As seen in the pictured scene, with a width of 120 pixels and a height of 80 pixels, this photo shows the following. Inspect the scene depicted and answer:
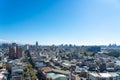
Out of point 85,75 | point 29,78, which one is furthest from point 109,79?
point 29,78

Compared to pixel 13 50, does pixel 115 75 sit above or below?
below

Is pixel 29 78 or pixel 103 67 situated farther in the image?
pixel 103 67

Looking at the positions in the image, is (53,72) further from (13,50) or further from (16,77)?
(13,50)

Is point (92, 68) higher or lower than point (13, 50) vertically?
lower

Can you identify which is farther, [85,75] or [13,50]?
[13,50]

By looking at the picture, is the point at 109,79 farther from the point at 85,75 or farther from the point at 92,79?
the point at 85,75

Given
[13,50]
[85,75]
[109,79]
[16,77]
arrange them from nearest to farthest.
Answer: [16,77], [109,79], [85,75], [13,50]

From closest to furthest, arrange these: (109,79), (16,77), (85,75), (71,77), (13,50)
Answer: (16,77), (71,77), (109,79), (85,75), (13,50)

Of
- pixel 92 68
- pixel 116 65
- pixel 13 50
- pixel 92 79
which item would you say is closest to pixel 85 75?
pixel 92 79

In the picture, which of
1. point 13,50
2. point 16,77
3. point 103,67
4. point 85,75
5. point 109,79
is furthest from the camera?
point 13,50
